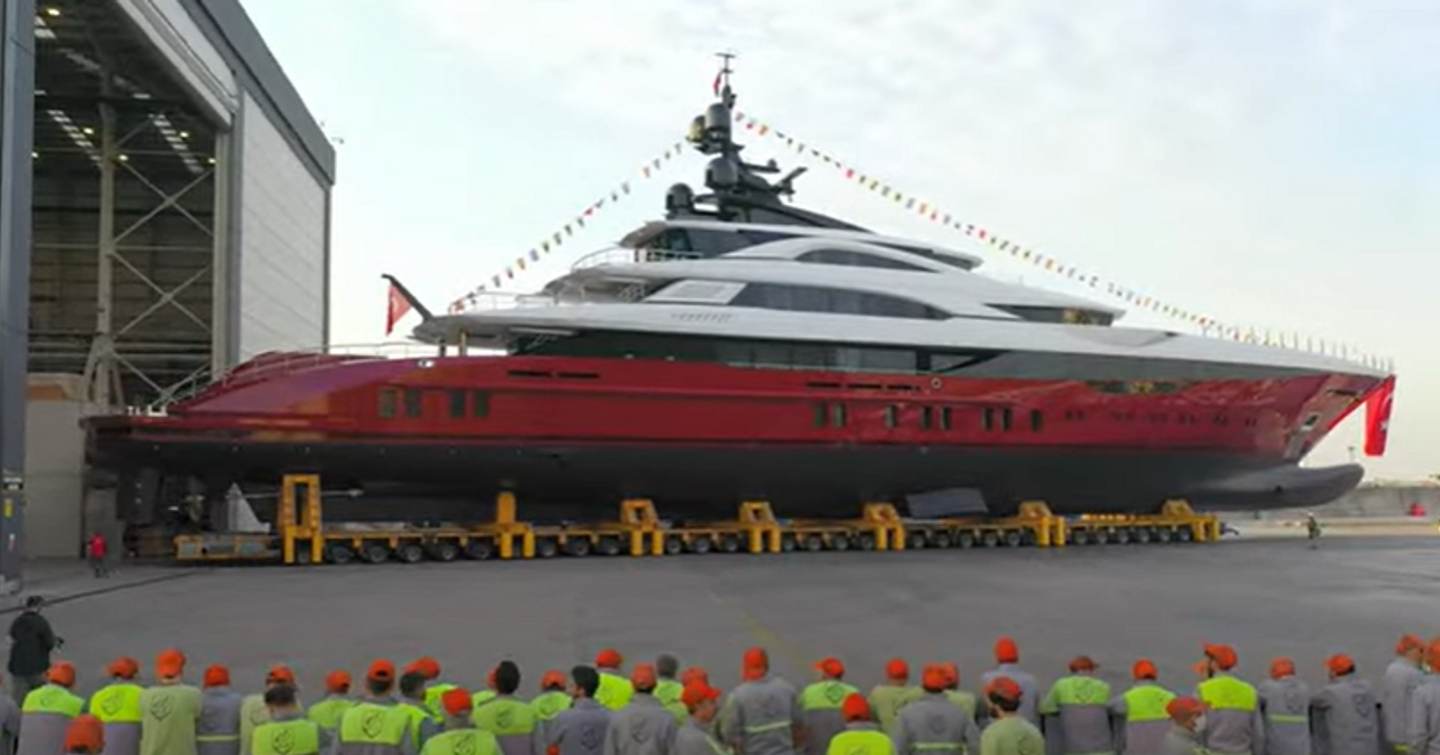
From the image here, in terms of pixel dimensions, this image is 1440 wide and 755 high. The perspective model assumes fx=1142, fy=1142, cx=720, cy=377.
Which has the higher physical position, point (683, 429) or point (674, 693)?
point (683, 429)

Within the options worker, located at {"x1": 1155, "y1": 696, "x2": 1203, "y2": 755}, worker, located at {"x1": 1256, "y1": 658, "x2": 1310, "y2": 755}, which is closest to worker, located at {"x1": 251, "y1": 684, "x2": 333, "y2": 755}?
worker, located at {"x1": 1155, "y1": 696, "x2": 1203, "y2": 755}

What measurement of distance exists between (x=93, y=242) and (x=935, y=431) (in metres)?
28.9

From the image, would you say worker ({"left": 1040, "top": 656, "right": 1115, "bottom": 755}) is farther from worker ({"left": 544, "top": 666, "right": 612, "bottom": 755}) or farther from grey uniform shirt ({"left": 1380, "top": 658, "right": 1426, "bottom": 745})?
worker ({"left": 544, "top": 666, "right": 612, "bottom": 755})

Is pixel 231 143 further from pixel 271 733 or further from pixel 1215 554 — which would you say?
pixel 271 733

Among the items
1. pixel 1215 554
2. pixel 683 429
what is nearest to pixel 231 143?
pixel 683 429

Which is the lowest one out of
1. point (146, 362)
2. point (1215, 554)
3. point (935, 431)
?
point (1215, 554)

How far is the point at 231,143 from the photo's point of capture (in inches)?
1219

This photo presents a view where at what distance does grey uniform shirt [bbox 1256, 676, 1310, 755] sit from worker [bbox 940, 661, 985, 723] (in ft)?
5.26

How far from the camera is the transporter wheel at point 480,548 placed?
69.6 ft

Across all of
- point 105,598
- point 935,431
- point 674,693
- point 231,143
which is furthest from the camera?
point 231,143

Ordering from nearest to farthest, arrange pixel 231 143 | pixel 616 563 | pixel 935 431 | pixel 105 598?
pixel 105 598, pixel 616 563, pixel 935 431, pixel 231 143

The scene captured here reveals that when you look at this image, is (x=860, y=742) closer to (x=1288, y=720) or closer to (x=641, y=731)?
(x=641, y=731)

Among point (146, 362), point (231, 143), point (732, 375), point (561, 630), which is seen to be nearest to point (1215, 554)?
point (732, 375)

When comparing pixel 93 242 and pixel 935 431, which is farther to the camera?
pixel 93 242
